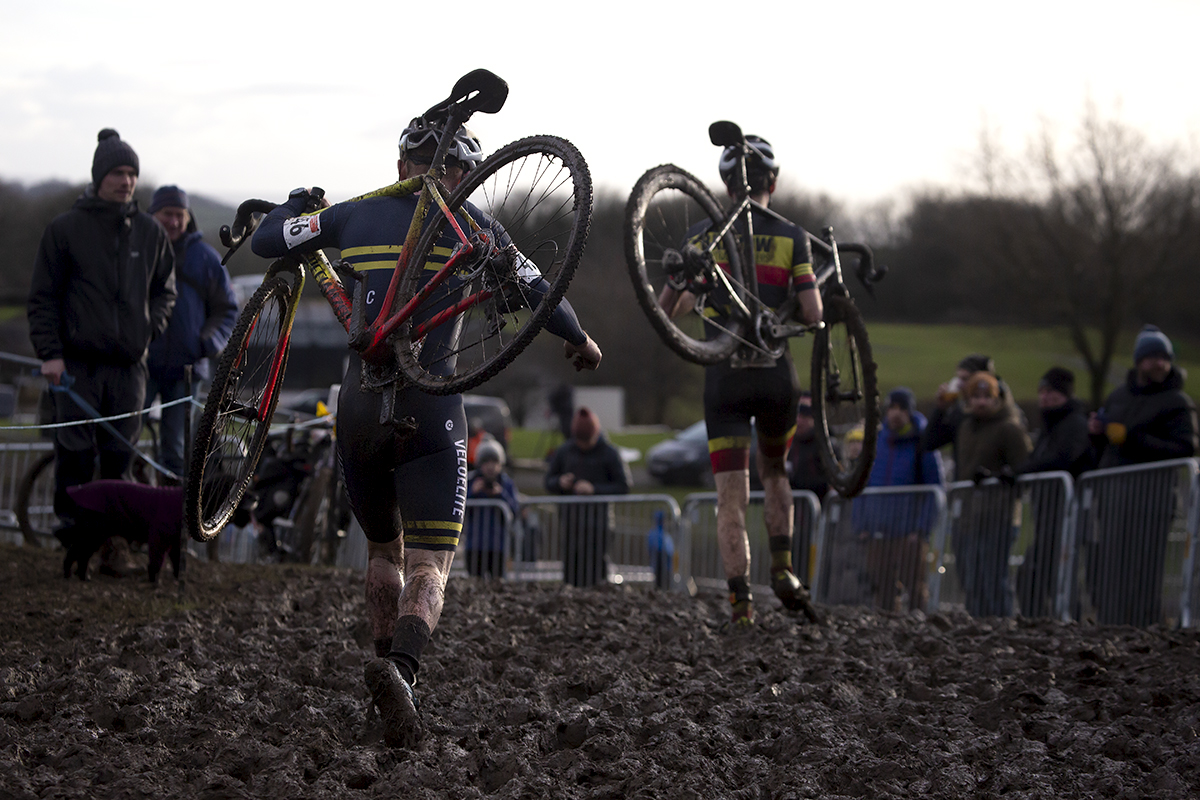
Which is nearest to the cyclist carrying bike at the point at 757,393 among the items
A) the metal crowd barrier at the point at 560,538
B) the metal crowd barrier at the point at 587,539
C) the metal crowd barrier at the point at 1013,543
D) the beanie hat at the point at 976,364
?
the metal crowd barrier at the point at 1013,543

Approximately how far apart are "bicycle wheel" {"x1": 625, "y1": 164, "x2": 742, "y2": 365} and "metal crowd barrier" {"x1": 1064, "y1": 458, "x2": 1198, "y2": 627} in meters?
3.65

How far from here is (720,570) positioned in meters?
13.2

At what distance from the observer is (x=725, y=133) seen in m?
7.10

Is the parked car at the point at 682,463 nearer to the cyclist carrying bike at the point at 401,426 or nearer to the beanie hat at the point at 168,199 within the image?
the beanie hat at the point at 168,199

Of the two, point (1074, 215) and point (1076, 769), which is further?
point (1074, 215)

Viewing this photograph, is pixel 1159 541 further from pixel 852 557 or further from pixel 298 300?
pixel 298 300

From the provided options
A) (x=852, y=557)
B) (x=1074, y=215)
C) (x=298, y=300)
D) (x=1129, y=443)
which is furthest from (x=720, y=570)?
(x=1074, y=215)

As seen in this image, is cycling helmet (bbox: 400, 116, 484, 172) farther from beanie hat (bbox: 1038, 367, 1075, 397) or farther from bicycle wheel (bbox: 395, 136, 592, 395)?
beanie hat (bbox: 1038, 367, 1075, 397)

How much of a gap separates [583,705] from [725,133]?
11.3 feet

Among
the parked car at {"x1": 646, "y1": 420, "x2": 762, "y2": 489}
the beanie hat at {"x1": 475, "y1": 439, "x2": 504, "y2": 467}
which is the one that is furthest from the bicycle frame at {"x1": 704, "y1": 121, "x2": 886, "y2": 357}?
the parked car at {"x1": 646, "y1": 420, "x2": 762, "y2": 489}

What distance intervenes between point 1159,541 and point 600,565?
5.18 m

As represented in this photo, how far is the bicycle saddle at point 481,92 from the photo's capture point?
197 inches

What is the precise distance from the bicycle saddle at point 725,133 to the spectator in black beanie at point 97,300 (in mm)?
3539

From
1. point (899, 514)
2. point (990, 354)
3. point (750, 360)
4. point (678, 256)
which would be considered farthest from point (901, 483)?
point (990, 354)
